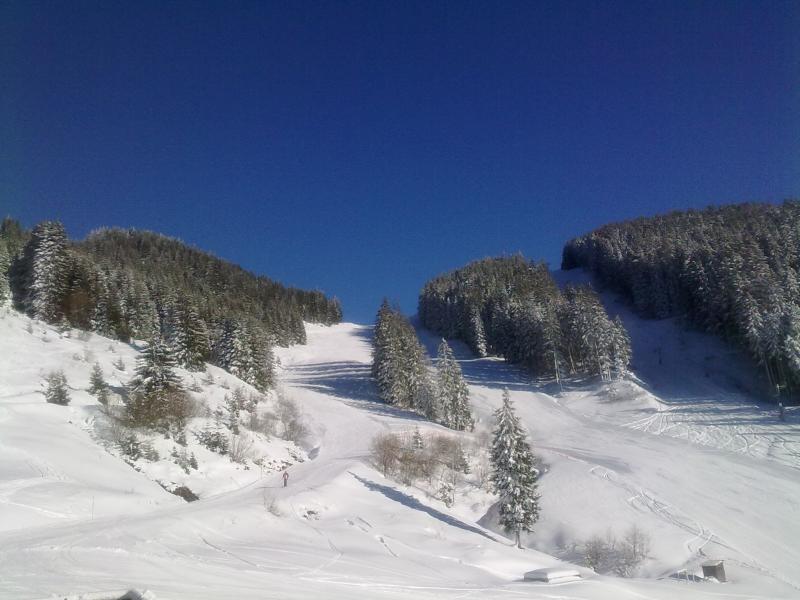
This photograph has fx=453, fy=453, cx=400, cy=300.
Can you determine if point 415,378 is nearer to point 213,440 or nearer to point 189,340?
point 189,340

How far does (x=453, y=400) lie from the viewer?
52156 millimetres

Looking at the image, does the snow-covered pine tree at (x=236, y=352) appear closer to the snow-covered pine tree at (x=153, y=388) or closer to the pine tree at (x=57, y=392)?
the snow-covered pine tree at (x=153, y=388)

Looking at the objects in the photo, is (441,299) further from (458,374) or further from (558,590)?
(558,590)

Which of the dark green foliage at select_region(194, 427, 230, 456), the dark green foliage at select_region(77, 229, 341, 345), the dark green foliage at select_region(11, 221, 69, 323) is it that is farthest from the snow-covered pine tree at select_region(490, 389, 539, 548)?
the dark green foliage at select_region(77, 229, 341, 345)

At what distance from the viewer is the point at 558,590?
14453 millimetres

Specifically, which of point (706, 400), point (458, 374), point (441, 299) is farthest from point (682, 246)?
point (458, 374)

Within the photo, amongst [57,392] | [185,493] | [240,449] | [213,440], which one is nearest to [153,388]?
[57,392]

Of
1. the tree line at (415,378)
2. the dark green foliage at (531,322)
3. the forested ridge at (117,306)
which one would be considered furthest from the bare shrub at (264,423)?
the dark green foliage at (531,322)

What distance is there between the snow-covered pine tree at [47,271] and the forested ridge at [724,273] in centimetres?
7899

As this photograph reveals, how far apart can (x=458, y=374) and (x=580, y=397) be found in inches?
776

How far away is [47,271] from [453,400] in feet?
156

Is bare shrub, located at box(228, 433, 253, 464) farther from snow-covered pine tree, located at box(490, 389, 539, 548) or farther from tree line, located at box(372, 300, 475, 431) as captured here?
tree line, located at box(372, 300, 475, 431)

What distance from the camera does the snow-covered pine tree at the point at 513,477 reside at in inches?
1153

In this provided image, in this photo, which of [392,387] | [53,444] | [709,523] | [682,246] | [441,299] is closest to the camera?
[53,444]
